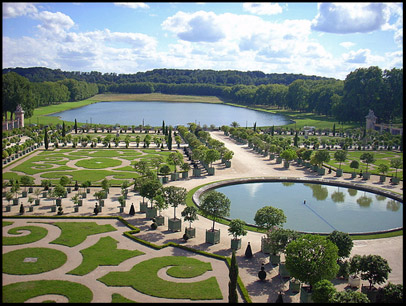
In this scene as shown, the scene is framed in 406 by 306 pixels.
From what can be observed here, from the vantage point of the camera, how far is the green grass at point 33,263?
2073 centimetres

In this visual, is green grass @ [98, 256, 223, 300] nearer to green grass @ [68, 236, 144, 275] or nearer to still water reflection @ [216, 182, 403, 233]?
green grass @ [68, 236, 144, 275]

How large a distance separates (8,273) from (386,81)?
314 ft

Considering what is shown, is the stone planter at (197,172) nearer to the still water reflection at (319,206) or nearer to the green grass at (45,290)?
the still water reflection at (319,206)

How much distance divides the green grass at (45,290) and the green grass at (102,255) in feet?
4.55

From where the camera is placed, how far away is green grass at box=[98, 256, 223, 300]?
18936mm

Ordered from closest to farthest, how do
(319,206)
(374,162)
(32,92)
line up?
(319,206)
(374,162)
(32,92)

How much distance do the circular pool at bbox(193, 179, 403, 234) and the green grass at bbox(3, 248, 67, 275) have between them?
13950 mm

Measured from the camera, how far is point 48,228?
27.2 meters

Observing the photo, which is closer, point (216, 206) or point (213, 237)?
point (213, 237)

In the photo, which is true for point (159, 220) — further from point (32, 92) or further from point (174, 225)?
point (32, 92)

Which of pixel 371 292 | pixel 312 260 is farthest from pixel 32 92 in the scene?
pixel 371 292

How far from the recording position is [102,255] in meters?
22.9

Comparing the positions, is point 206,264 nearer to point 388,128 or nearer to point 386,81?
point 388,128

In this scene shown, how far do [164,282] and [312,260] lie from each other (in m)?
7.41
